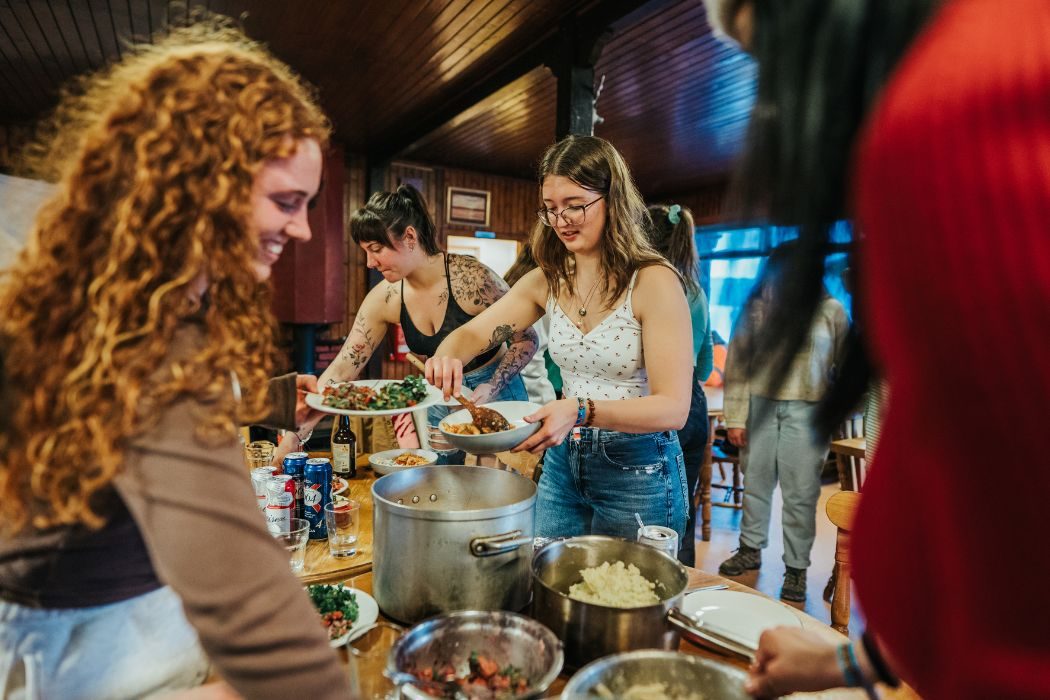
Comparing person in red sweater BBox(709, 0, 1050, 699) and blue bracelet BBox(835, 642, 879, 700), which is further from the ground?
person in red sweater BBox(709, 0, 1050, 699)

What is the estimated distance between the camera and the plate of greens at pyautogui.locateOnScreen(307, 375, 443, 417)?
77.8 inches

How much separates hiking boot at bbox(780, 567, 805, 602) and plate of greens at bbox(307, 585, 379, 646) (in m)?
3.08

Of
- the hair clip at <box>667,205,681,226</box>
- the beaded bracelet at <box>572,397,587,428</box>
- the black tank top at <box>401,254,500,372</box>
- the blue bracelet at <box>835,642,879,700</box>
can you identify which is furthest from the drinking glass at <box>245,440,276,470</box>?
the hair clip at <box>667,205,681,226</box>

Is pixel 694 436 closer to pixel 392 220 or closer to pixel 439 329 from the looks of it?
pixel 439 329

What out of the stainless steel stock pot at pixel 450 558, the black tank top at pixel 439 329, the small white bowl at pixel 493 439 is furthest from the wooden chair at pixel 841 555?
the black tank top at pixel 439 329

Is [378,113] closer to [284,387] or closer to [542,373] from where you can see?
[542,373]

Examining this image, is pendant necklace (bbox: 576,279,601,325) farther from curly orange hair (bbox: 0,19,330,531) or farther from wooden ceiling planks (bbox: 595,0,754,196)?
wooden ceiling planks (bbox: 595,0,754,196)

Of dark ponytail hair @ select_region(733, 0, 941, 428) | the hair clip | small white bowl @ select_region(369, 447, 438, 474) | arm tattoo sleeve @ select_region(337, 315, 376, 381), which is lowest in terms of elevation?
small white bowl @ select_region(369, 447, 438, 474)

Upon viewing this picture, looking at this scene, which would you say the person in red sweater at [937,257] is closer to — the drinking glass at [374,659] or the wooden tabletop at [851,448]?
the drinking glass at [374,659]

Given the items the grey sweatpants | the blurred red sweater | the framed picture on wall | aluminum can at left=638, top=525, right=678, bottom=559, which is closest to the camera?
the blurred red sweater

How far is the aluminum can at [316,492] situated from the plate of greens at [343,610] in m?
0.53

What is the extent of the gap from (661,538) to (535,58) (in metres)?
3.96

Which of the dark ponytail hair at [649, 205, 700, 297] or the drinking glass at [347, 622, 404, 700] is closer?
the drinking glass at [347, 622, 404, 700]

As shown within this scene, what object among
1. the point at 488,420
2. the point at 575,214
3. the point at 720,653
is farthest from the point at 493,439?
the point at 575,214
